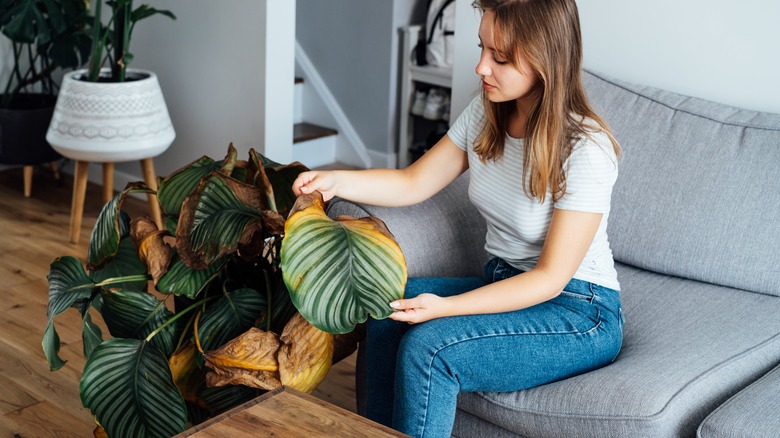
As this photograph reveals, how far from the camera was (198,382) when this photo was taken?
180cm

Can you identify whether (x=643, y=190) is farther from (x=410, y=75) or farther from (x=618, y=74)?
(x=410, y=75)

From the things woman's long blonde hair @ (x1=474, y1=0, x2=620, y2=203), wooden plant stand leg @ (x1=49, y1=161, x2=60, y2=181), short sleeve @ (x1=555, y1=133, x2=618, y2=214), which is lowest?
wooden plant stand leg @ (x1=49, y1=161, x2=60, y2=181)

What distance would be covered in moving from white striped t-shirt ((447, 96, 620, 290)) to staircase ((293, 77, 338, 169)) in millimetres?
2333

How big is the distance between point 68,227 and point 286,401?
235 cm

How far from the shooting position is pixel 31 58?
361 cm

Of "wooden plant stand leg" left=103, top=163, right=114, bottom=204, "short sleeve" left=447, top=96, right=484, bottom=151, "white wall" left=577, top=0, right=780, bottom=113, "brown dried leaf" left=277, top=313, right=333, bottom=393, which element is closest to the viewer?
"brown dried leaf" left=277, top=313, right=333, bottom=393

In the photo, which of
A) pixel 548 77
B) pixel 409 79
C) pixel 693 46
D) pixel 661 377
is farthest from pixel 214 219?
pixel 409 79

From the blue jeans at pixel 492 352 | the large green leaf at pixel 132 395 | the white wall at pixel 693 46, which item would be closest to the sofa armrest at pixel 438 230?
the blue jeans at pixel 492 352

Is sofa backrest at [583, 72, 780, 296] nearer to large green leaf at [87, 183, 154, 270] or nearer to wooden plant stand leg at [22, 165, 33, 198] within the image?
large green leaf at [87, 183, 154, 270]

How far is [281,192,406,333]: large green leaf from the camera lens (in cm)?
143

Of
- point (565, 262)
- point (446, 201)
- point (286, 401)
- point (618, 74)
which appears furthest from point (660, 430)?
point (618, 74)

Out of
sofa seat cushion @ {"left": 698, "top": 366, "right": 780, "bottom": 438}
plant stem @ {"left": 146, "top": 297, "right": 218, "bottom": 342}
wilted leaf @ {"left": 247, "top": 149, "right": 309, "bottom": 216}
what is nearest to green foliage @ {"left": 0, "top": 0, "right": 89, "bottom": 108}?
wilted leaf @ {"left": 247, "top": 149, "right": 309, "bottom": 216}

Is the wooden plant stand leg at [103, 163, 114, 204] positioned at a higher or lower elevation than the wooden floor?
higher

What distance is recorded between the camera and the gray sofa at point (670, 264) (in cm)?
147
